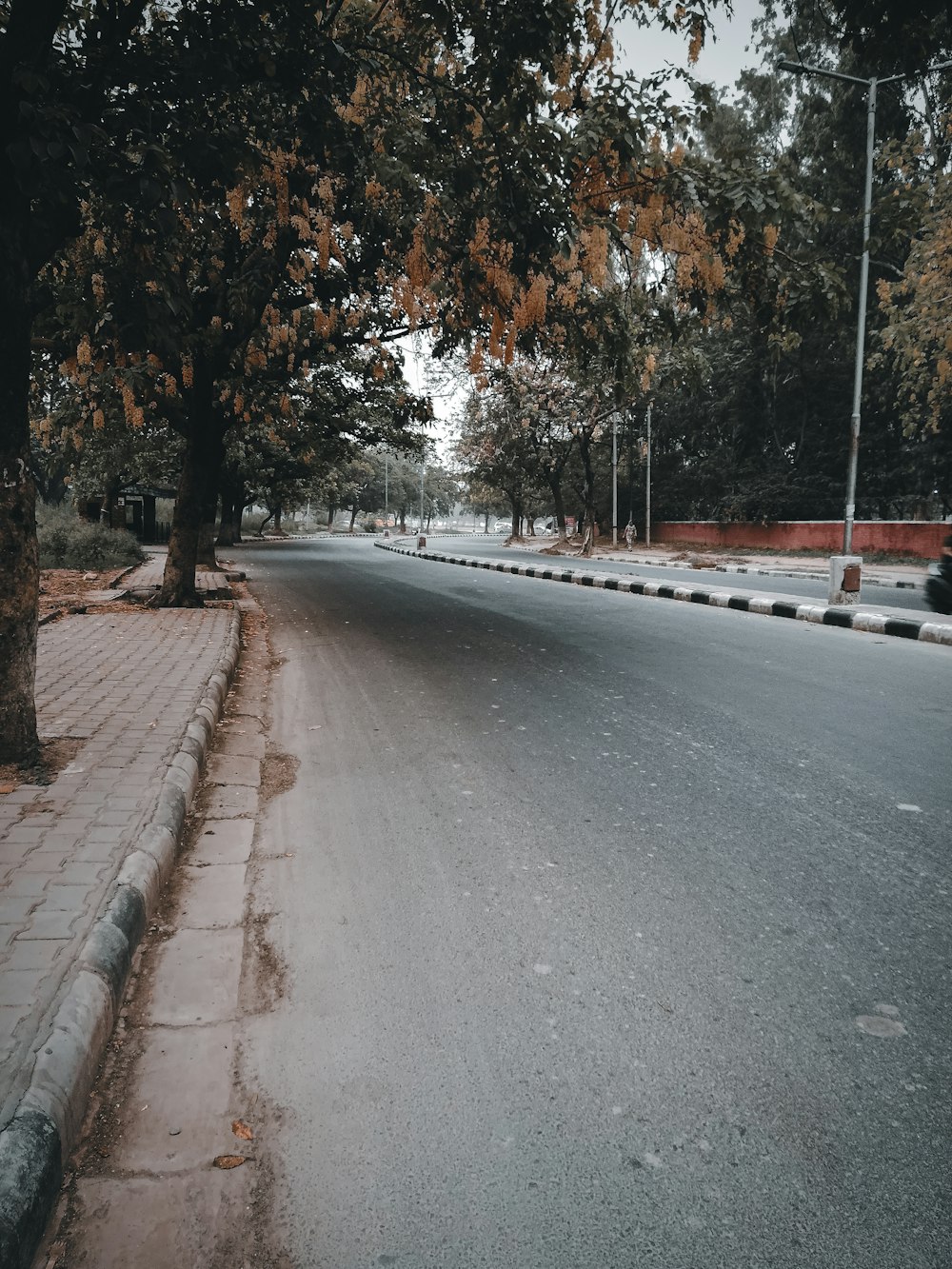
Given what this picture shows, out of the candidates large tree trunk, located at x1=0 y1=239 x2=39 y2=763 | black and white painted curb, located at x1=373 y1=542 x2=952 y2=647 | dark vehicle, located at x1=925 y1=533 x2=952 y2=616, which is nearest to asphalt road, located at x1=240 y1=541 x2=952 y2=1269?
dark vehicle, located at x1=925 y1=533 x2=952 y2=616

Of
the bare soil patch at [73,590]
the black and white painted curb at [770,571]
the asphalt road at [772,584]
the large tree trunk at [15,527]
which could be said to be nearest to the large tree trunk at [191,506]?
the bare soil patch at [73,590]

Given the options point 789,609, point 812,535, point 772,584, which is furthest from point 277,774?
point 812,535

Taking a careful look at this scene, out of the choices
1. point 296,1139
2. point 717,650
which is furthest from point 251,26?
point 717,650

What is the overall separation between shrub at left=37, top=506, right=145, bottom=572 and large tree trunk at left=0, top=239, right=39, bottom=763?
14.6m

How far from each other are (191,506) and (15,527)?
812 centimetres

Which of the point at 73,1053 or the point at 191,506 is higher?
the point at 191,506

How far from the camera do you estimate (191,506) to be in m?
11.9

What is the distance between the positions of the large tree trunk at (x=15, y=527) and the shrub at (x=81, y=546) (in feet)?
48.0

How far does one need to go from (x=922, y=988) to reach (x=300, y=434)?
17410mm

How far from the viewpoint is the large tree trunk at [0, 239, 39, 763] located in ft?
13.0

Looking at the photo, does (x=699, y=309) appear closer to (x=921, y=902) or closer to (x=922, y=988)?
(x=921, y=902)

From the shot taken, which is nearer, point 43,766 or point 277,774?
point 43,766

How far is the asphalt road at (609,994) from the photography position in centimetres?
174

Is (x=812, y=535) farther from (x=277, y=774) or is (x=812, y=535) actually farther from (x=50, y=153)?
(x=50, y=153)
